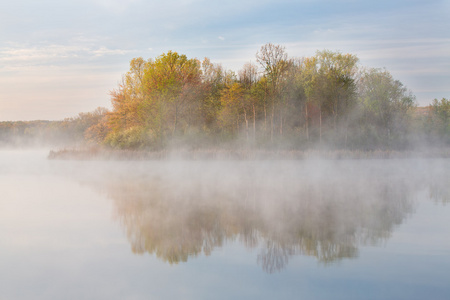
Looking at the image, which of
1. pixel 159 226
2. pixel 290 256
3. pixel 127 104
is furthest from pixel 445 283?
pixel 127 104

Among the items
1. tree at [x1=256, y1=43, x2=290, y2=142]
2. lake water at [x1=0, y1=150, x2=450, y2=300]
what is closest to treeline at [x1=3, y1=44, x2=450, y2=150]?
tree at [x1=256, y1=43, x2=290, y2=142]

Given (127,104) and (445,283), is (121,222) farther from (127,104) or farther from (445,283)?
(127,104)

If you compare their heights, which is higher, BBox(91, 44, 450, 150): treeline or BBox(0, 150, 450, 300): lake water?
BBox(91, 44, 450, 150): treeline

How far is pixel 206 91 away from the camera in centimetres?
4659

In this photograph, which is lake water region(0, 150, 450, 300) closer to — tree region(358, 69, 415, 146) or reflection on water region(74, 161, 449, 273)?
reflection on water region(74, 161, 449, 273)

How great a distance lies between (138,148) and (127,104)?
5.45 meters

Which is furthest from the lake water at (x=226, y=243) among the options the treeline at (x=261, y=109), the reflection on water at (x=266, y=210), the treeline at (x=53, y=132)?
the treeline at (x=53, y=132)

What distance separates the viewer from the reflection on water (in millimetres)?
8344

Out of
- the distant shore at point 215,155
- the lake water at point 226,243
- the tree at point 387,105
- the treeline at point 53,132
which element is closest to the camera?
the lake water at point 226,243

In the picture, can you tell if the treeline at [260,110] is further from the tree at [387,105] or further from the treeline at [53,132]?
the treeline at [53,132]

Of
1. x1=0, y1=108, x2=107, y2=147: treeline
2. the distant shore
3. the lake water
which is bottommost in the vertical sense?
the lake water

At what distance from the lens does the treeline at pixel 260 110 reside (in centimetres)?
3834

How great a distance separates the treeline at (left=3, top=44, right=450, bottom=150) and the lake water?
71.4 feet

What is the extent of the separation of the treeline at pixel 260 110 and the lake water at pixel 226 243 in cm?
2175
